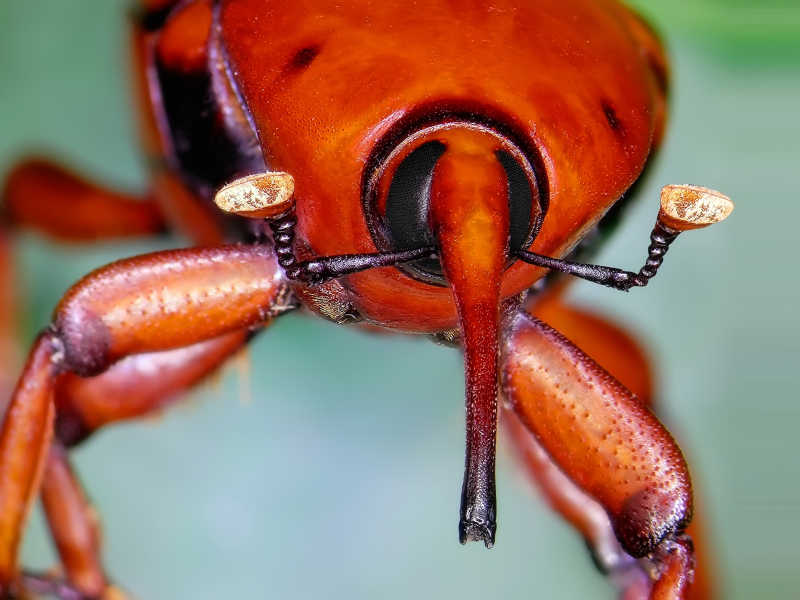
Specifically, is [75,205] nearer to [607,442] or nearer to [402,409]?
[402,409]

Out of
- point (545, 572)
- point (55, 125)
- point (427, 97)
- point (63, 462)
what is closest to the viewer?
point (427, 97)

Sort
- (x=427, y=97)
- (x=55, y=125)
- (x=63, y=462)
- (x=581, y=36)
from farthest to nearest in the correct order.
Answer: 1. (x=55, y=125)
2. (x=63, y=462)
3. (x=581, y=36)
4. (x=427, y=97)

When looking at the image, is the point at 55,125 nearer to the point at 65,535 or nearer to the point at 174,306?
the point at 65,535

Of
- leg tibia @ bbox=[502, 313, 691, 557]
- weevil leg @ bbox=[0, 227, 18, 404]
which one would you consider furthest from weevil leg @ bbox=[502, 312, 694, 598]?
weevil leg @ bbox=[0, 227, 18, 404]

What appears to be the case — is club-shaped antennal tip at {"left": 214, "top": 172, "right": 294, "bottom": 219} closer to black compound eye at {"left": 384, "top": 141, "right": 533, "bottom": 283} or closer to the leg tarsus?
black compound eye at {"left": 384, "top": 141, "right": 533, "bottom": 283}

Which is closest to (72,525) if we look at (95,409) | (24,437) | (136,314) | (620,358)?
(95,409)

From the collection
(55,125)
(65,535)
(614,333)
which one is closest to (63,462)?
(65,535)
